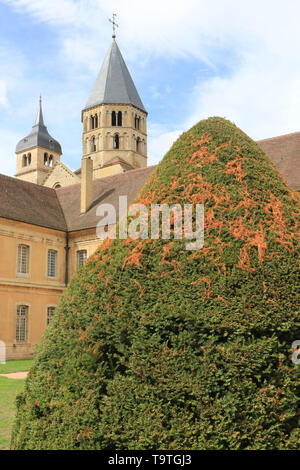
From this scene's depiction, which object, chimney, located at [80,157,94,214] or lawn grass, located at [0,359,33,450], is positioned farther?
chimney, located at [80,157,94,214]

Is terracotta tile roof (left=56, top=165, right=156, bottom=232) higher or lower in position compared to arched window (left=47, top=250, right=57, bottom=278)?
higher

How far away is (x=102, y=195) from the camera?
95.1 feet

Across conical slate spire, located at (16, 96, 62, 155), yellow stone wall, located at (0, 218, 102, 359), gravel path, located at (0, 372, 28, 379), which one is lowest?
gravel path, located at (0, 372, 28, 379)

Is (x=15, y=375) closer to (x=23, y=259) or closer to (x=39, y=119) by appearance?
(x=23, y=259)

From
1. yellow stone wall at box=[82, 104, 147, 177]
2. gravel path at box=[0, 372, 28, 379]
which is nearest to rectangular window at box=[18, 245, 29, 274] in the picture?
gravel path at box=[0, 372, 28, 379]

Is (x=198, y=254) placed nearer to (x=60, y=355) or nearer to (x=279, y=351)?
(x=279, y=351)

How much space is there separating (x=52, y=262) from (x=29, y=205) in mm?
3867

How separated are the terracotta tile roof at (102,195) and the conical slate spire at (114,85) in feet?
119

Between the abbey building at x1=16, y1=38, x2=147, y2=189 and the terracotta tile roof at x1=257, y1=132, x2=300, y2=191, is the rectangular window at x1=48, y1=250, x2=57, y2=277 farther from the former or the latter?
the abbey building at x1=16, y1=38, x2=147, y2=189

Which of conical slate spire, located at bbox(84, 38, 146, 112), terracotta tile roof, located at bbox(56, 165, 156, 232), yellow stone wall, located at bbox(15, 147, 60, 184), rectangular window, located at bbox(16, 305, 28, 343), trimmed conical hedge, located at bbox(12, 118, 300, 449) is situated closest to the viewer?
trimmed conical hedge, located at bbox(12, 118, 300, 449)

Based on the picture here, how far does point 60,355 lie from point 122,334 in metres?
0.79

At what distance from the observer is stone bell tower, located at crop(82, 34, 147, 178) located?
63.1m

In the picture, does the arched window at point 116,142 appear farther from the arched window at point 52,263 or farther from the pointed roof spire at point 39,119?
the arched window at point 52,263
